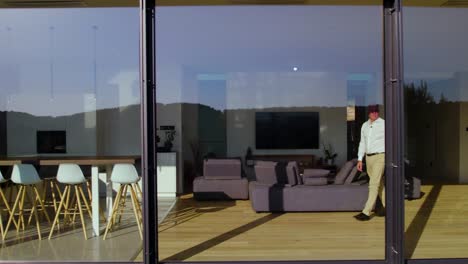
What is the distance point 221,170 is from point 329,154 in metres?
4.47

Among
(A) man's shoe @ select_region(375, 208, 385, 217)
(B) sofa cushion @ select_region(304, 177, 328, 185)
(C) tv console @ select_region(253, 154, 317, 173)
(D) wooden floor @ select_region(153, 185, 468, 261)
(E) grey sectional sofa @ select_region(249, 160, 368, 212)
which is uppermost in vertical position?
(C) tv console @ select_region(253, 154, 317, 173)

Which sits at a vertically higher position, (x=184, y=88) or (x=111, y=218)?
(x=184, y=88)

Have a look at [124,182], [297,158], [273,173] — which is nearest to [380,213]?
[273,173]

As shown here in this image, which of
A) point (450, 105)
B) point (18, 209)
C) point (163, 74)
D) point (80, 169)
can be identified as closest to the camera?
point (80, 169)

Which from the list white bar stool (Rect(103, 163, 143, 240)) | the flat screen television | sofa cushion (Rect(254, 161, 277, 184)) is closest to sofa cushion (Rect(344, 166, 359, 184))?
sofa cushion (Rect(254, 161, 277, 184))

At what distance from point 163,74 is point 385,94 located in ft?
23.2

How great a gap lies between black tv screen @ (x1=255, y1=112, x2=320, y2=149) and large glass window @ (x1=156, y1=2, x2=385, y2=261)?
1.0 inches

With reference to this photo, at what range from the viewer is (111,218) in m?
5.46

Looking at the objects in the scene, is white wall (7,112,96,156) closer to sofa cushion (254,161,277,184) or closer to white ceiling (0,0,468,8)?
sofa cushion (254,161,277,184)

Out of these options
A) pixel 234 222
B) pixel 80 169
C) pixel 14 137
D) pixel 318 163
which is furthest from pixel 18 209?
pixel 318 163

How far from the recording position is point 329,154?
1176 cm

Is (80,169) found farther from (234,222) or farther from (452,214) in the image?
(452,214)

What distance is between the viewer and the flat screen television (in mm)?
9031

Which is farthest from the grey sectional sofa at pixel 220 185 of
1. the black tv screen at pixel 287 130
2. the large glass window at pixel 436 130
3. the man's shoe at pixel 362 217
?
the black tv screen at pixel 287 130
